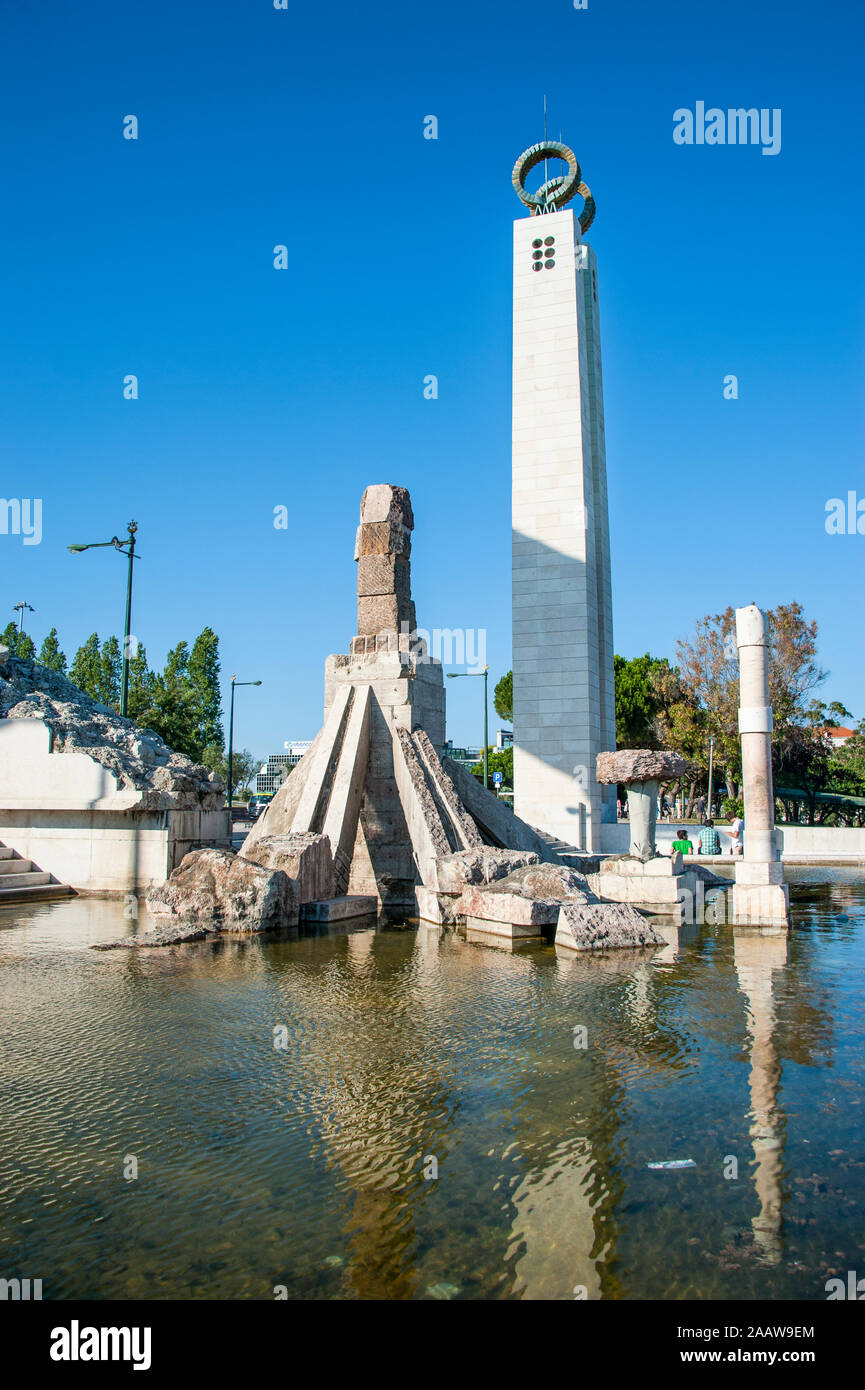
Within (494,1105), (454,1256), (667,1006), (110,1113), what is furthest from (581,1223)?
(667,1006)

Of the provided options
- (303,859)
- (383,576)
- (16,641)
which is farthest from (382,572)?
(16,641)

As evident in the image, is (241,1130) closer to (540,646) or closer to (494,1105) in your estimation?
(494,1105)

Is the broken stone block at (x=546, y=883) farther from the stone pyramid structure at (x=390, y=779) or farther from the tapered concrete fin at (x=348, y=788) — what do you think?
the tapered concrete fin at (x=348, y=788)

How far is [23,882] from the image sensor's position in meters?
11.9

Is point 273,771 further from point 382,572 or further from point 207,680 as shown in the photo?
point 382,572

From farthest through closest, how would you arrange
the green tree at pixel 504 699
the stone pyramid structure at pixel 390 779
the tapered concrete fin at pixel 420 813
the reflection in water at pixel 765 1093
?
the green tree at pixel 504 699 → the stone pyramid structure at pixel 390 779 → the tapered concrete fin at pixel 420 813 → the reflection in water at pixel 765 1093

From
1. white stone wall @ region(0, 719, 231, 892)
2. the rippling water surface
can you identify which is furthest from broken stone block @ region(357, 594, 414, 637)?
the rippling water surface

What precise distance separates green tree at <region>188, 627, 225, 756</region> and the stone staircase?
2867 centimetres

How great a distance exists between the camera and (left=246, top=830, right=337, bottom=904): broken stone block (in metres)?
10.1

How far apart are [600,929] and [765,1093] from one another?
4213 mm

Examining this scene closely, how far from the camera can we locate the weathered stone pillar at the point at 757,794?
A: 34.0 ft

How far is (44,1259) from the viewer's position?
2939mm

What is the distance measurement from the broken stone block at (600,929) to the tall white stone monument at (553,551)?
13232 mm

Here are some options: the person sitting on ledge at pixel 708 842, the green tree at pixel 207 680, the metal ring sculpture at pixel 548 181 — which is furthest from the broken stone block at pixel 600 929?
the green tree at pixel 207 680
